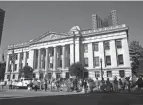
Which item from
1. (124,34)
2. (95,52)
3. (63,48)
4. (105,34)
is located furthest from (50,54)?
Result: (124,34)

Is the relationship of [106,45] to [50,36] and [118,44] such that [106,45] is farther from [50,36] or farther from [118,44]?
[50,36]

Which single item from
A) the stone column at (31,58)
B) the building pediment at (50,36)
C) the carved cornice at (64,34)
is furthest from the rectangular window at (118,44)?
the stone column at (31,58)

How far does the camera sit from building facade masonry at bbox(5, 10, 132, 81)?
39.3 meters

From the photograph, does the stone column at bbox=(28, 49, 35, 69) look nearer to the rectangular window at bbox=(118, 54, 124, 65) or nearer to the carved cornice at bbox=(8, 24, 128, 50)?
the carved cornice at bbox=(8, 24, 128, 50)

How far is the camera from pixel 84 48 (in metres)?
45.8

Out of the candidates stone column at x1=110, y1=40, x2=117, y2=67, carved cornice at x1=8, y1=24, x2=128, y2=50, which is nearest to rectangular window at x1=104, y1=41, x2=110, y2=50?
stone column at x1=110, y1=40, x2=117, y2=67

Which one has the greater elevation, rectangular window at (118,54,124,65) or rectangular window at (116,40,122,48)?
rectangular window at (116,40,122,48)

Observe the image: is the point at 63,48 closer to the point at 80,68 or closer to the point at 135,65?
the point at 80,68

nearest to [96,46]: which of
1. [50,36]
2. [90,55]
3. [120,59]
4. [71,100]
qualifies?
[90,55]

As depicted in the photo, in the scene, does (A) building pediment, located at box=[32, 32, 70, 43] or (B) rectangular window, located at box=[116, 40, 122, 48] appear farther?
(A) building pediment, located at box=[32, 32, 70, 43]

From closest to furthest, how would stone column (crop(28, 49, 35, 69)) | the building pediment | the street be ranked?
1. the street
2. the building pediment
3. stone column (crop(28, 49, 35, 69))

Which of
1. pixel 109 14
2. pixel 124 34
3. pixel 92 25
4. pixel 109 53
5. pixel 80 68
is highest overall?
pixel 109 14

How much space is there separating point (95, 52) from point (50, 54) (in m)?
16.7

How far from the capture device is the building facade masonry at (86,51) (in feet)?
129
